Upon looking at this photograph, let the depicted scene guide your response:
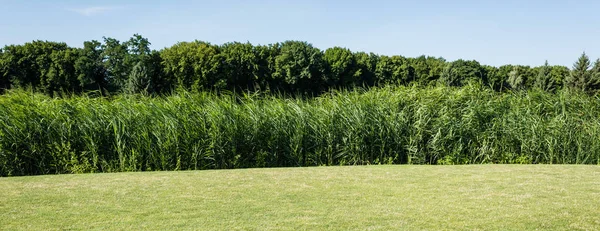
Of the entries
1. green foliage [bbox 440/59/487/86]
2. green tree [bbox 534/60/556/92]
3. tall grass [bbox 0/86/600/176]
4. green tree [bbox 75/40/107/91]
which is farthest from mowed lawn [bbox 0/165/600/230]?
green tree [bbox 534/60/556/92]

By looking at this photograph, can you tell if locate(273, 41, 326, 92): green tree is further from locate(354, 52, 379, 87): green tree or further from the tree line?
locate(354, 52, 379, 87): green tree

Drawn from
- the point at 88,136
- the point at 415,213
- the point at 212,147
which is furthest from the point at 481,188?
the point at 88,136

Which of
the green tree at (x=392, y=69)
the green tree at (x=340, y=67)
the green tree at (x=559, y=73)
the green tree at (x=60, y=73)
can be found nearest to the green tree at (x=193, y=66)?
the green tree at (x=60, y=73)

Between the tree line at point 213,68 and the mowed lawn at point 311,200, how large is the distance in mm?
21132

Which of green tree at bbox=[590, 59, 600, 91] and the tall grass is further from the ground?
green tree at bbox=[590, 59, 600, 91]

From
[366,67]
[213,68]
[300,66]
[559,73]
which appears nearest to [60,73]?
[213,68]

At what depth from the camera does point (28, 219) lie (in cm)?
411

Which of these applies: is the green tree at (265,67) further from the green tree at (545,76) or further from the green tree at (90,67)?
the green tree at (545,76)

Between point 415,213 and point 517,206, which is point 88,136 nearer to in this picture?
point 415,213

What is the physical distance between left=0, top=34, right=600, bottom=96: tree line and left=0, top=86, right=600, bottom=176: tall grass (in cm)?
1899

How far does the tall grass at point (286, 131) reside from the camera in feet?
23.1

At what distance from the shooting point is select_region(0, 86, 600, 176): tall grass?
7047 millimetres

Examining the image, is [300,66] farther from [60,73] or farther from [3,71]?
[3,71]

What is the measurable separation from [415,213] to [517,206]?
924 millimetres
